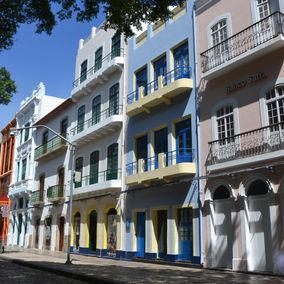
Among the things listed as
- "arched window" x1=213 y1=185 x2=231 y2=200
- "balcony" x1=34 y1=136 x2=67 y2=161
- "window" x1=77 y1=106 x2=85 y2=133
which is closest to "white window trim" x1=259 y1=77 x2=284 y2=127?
"arched window" x1=213 y1=185 x2=231 y2=200

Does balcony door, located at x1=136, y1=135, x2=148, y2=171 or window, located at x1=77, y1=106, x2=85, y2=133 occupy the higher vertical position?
window, located at x1=77, y1=106, x2=85, y2=133

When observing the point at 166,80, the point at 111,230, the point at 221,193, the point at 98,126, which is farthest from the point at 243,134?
the point at 98,126

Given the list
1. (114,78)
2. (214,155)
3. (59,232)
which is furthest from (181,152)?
(59,232)

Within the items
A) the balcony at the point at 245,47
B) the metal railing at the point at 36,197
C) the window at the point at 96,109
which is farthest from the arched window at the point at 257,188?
the metal railing at the point at 36,197

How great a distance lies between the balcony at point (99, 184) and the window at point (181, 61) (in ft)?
21.4

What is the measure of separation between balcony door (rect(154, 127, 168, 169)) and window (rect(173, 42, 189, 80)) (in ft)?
8.71

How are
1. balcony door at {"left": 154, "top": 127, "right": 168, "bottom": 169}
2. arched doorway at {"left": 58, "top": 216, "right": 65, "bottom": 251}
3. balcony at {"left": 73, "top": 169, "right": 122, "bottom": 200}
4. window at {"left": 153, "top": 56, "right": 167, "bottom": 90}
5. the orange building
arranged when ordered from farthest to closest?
1. the orange building
2. arched doorway at {"left": 58, "top": 216, "right": 65, "bottom": 251}
3. balcony at {"left": 73, "top": 169, "right": 122, "bottom": 200}
4. window at {"left": 153, "top": 56, "right": 167, "bottom": 90}
5. balcony door at {"left": 154, "top": 127, "right": 168, "bottom": 169}

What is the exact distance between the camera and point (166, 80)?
2039 cm

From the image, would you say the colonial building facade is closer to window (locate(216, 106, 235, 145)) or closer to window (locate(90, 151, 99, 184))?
window (locate(90, 151, 99, 184))

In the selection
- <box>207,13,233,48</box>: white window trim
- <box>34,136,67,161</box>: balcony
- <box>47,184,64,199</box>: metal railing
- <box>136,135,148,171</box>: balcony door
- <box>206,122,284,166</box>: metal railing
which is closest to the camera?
<box>206,122,284,166</box>: metal railing

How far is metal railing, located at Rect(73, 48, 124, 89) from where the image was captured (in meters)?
25.1

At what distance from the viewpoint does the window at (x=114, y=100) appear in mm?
24641

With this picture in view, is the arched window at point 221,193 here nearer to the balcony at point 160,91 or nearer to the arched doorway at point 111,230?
the balcony at point 160,91

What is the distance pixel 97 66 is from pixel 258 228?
53.7 feet
